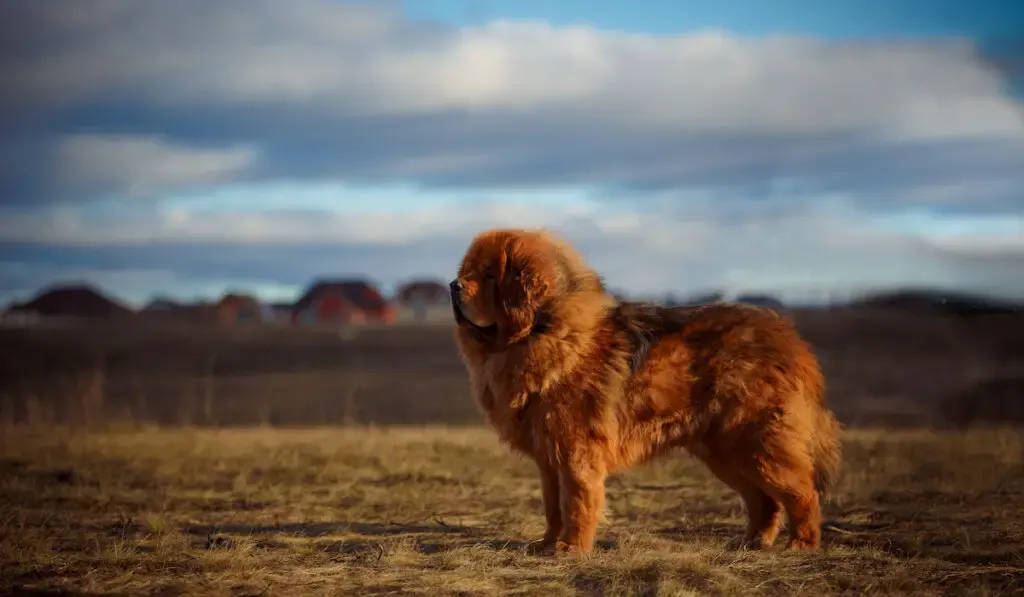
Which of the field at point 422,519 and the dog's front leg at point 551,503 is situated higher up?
the dog's front leg at point 551,503

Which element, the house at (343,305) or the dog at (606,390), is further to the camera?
the house at (343,305)

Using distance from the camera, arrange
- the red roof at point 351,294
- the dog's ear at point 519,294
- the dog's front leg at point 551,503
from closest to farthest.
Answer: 1. the dog's ear at point 519,294
2. the dog's front leg at point 551,503
3. the red roof at point 351,294

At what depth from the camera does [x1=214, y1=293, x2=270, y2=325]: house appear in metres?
52.1

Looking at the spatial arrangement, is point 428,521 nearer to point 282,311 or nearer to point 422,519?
point 422,519

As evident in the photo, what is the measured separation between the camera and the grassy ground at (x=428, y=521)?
235 inches

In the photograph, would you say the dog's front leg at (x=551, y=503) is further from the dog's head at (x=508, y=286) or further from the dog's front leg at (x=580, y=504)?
the dog's head at (x=508, y=286)

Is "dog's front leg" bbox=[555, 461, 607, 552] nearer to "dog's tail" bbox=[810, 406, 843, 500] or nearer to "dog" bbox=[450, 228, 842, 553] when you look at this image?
"dog" bbox=[450, 228, 842, 553]

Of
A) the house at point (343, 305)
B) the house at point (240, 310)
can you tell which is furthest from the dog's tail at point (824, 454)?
the house at point (343, 305)

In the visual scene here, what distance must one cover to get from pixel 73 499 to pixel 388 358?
27077 mm

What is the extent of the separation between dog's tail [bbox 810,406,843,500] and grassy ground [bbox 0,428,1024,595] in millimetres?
495

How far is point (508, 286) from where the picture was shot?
6.92 metres

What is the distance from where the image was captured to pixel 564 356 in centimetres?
689

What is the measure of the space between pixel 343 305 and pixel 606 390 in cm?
5465

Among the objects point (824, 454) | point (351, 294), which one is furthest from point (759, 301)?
point (351, 294)
